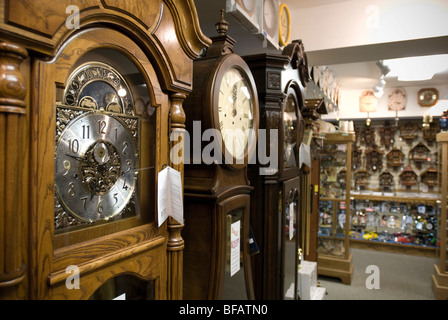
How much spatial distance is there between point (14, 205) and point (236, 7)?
1.38 metres

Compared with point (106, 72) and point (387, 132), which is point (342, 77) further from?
point (106, 72)

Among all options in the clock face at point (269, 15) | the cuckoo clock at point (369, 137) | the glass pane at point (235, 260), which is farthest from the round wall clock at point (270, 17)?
the cuckoo clock at point (369, 137)

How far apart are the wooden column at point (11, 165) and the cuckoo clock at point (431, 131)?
761 centimetres

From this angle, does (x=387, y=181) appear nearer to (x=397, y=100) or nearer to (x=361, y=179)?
(x=361, y=179)

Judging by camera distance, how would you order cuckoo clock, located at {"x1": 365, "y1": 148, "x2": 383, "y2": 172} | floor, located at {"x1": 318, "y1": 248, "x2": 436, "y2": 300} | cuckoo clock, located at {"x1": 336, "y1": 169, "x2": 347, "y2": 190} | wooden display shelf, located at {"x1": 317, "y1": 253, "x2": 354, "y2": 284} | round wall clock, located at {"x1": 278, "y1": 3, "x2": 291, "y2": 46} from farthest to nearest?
cuckoo clock, located at {"x1": 365, "y1": 148, "x2": 383, "y2": 172}, cuckoo clock, located at {"x1": 336, "y1": 169, "x2": 347, "y2": 190}, wooden display shelf, located at {"x1": 317, "y1": 253, "x2": 354, "y2": 284}, floor, located at {"x1": 318, "y1": 248, "x2": 436, "y2": 300}, round wall clock, located at {"x1": 278, "y1": 3, "x2": 291, "y2": 46}

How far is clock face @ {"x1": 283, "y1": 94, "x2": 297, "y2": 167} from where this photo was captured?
1895 millimetres

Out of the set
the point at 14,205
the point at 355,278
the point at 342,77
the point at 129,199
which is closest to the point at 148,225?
the point at 129,199

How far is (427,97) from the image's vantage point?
6059 mm

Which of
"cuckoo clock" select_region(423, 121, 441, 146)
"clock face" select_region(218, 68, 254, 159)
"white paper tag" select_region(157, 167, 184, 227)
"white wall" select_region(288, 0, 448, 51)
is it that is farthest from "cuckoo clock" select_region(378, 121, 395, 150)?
"white paper tag" select_region(157, 167, 184, 227)

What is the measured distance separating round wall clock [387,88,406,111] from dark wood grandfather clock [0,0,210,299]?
6.33 m

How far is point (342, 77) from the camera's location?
222 inches

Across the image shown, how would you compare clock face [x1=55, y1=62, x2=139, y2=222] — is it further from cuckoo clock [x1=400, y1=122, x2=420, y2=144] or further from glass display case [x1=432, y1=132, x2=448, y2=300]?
cuckoo clock [x1=400, y1=122, x2=420, y2=144]

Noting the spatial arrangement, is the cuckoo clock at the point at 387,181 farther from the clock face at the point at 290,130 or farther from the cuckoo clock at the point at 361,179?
the clock face at the point at 290,130

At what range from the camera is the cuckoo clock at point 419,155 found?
264 inches
